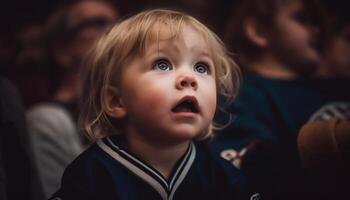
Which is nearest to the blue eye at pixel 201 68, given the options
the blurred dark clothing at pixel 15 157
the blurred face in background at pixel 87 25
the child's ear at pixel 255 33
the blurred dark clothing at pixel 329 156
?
the blurred dark clothing at pixel 329 156

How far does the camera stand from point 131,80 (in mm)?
742

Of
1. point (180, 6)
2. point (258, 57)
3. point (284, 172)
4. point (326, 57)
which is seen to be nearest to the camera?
point (284, 172)

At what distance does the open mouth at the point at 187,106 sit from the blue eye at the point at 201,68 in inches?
2.4

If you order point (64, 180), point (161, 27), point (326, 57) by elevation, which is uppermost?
point (161, 27)

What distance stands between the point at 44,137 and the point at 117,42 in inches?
28.2

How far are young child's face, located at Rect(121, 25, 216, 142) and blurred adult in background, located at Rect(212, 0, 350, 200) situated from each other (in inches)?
9.0

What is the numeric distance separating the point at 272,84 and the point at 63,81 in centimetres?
81

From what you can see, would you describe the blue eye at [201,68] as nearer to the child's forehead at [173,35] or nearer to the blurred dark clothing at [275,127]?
the child's forehead at [173,35]

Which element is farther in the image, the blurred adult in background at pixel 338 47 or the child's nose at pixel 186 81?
the blurred adult in background at pixel 338 47

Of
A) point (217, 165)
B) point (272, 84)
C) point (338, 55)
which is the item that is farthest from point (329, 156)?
point (338, 55)

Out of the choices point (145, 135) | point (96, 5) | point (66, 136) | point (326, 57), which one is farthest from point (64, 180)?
point (326, 57)

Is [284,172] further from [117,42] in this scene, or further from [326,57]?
[326,57]

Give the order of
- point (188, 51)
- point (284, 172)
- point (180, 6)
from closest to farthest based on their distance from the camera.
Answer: point (188, 51)
point (284, 172)
point (180, 6)

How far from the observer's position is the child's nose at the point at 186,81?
0.71 m
